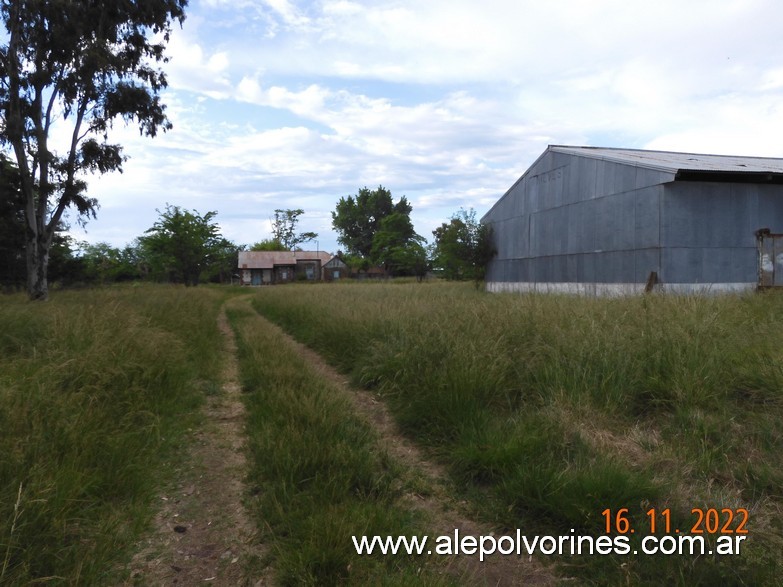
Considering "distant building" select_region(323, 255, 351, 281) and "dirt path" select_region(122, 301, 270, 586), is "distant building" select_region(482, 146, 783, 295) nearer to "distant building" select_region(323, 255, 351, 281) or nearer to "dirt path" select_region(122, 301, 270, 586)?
"dirt path" select_region(122, 301, 270, 586)

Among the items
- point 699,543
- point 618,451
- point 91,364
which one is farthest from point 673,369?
point 91,364

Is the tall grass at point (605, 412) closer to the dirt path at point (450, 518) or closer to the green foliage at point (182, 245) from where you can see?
the dirt path at point (450, 518)

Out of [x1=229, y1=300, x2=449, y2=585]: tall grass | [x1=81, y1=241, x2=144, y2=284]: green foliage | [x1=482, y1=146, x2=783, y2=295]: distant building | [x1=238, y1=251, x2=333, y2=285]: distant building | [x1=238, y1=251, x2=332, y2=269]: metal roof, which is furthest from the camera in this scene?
[x1=238, y1=251, x2=333, y2=285]: distant building

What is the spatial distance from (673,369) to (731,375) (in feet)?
1.76

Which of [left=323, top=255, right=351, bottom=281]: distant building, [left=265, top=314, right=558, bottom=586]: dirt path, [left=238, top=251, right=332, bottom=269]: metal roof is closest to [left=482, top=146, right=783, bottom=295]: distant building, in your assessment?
[left=265, top=314, right=558, bottom=586]: dirt path

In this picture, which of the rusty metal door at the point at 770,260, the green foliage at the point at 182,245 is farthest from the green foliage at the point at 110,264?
the rusty metal door at the point at 770,260

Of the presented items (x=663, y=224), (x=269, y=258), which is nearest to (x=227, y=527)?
(x=663, y=224)

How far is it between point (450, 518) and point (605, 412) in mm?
1970

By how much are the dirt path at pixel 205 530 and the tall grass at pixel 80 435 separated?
170 mm

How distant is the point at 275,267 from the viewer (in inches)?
2667

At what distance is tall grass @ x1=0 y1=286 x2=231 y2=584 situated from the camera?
8.55ft

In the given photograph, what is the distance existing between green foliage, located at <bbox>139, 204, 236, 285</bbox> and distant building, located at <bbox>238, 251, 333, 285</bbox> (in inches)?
1152

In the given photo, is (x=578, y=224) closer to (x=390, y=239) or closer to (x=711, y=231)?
(x=711, y=231)

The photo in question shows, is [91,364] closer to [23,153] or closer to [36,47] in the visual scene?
[23,153]
